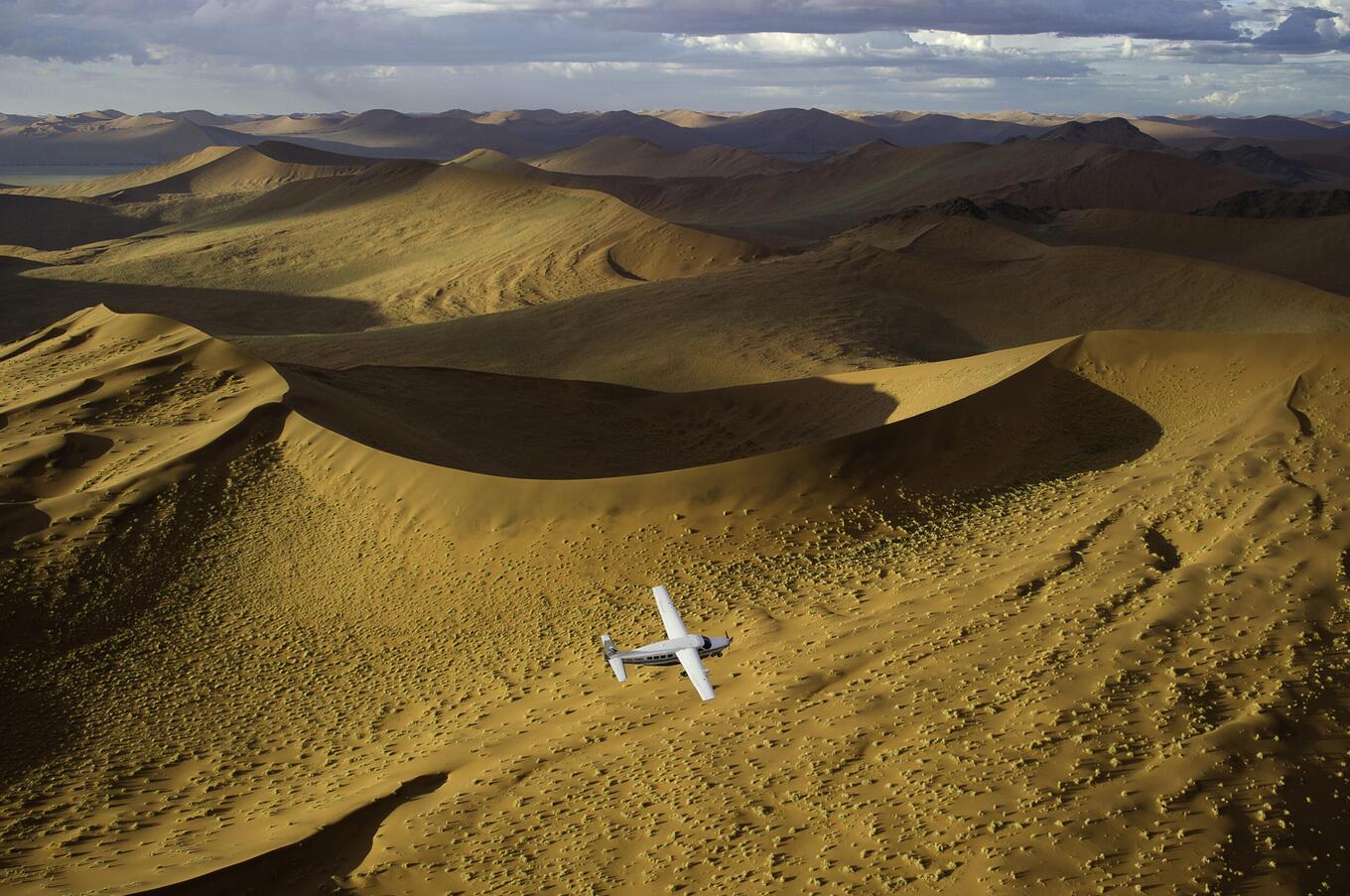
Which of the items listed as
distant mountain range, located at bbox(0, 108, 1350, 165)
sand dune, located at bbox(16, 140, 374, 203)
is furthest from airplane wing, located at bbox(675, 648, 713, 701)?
distant mountain range, located at bbox(0, 108, 1350, 165)

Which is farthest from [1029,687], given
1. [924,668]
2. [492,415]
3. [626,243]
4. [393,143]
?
[393,143]

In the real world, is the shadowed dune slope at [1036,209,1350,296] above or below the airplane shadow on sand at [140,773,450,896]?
below

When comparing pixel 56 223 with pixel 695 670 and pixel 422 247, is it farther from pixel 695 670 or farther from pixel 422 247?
pixel 695 670

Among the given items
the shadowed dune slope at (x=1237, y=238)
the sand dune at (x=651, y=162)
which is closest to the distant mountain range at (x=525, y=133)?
the sand dune at (x=651, y=162)

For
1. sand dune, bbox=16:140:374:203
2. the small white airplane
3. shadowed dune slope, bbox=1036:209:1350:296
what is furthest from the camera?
sand dune, bbox=16:140:374:203

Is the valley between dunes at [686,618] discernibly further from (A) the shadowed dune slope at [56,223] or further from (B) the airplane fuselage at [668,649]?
(A) the shadowed dune slope at [56,223]

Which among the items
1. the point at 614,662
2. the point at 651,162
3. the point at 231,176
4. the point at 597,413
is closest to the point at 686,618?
the point at 614,662

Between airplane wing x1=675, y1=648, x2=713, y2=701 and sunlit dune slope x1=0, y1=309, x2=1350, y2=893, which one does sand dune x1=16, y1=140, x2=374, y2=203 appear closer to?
sunlit dune slope x1=0, y1=309, x2=1350, y2=893

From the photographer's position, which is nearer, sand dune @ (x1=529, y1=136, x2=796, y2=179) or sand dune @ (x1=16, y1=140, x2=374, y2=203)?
sand dune @ (x1=16, y1=140, x2=374, y2=203)
